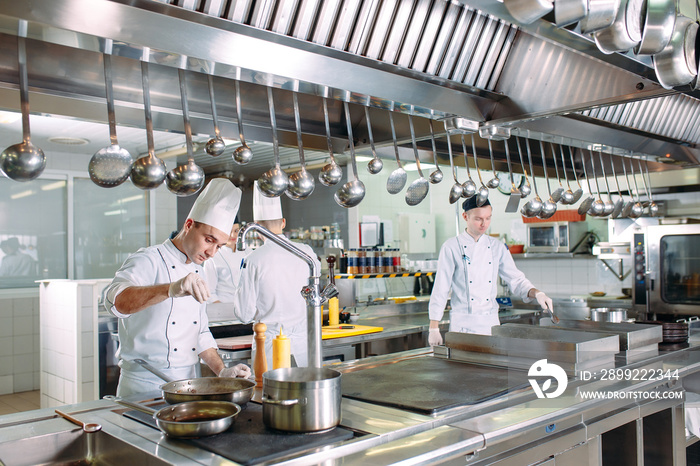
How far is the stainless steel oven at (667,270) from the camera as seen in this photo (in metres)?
5.77

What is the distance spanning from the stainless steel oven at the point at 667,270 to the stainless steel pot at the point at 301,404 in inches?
200

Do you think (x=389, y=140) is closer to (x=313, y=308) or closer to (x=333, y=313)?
(x=313, y=308)

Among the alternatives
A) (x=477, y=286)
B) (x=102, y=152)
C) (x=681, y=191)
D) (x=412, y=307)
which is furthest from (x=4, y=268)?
(x=681, y=191)

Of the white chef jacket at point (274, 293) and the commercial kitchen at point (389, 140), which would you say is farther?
the white chef jacket at point (274, 293)

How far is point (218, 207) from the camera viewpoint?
2514 mm

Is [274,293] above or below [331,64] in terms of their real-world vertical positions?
below

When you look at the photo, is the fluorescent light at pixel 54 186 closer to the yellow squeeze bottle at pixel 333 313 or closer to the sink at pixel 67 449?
the yellow squeeze bottle at pixel 333 313

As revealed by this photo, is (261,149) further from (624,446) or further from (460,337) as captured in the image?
(624,446)

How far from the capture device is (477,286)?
14.1 ft

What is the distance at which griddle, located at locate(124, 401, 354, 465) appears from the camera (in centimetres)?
142

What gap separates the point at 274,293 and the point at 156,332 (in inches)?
50.1

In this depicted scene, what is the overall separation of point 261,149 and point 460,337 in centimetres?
620

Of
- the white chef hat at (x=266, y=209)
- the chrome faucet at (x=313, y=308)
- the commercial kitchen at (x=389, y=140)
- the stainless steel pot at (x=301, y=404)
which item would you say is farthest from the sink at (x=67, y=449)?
the white chef hat at (x=266, y=209)

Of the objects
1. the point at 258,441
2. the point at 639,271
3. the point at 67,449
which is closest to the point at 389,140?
the point at 258,441
